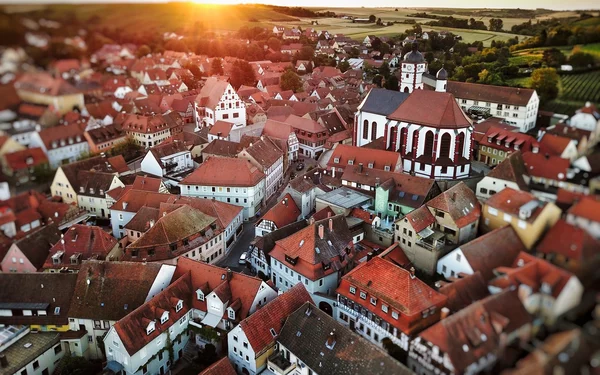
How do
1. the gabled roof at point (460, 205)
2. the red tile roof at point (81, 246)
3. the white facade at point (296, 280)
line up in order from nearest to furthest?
the gabled roof at point (460, 205) → the white facade at point (296, 280) → the red tile roof at point (81, 246)

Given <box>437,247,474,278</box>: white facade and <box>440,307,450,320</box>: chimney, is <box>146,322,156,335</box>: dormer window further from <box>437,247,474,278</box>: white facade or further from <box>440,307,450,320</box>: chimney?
<box>437,247,474,278</box>: white facade

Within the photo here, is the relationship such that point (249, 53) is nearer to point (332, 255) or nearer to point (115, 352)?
point (332, 255)

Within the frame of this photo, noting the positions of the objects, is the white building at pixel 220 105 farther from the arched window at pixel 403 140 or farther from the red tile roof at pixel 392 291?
the red tile roof at pixel 392 291

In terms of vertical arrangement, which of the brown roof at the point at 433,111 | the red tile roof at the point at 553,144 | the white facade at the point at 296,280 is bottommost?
the white facade at the point at 296,280

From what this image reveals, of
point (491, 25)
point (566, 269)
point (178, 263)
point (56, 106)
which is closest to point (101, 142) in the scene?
point (178, 263)

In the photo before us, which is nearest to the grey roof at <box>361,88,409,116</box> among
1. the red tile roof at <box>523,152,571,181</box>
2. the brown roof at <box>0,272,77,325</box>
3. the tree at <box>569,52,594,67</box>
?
the tree at <box>569,52,594,67</box>

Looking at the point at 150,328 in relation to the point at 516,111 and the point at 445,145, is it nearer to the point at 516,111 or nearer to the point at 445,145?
the point at 445,145

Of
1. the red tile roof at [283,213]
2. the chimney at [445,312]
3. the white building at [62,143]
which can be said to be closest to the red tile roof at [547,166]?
the chimney at [445,312]
